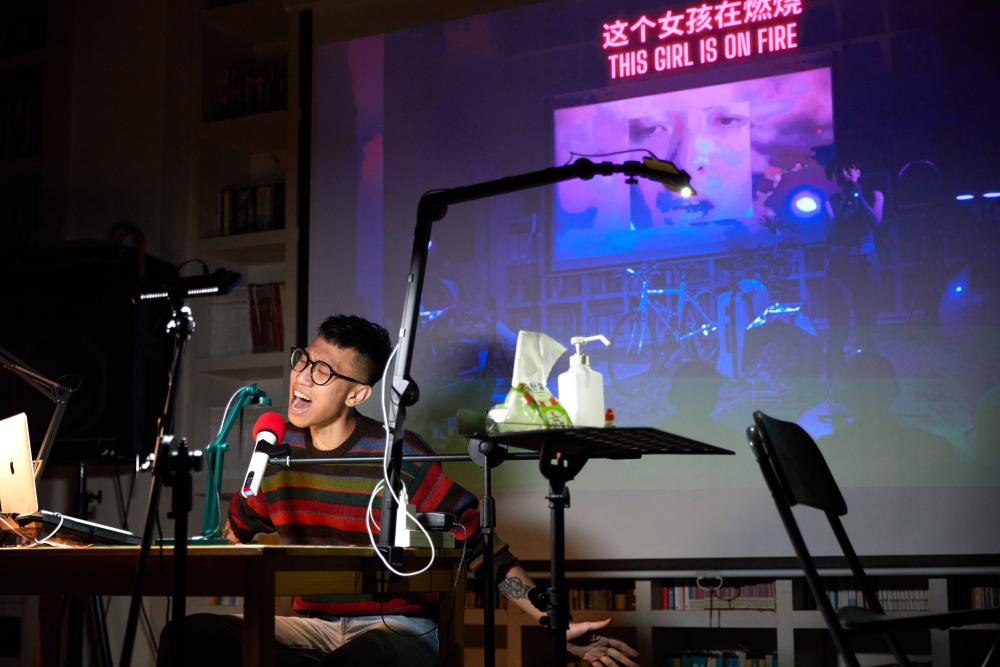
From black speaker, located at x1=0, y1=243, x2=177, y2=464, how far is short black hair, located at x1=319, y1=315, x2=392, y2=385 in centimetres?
115

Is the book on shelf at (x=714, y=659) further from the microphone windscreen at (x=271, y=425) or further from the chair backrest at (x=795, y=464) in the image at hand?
the microphone windscreen at (x=271, y=425)

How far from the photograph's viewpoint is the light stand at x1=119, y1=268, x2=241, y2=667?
1.74 meters

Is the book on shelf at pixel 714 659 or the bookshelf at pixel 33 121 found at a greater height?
the bookshelf at pixel 33 121

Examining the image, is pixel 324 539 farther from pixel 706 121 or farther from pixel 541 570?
pixel 706 121

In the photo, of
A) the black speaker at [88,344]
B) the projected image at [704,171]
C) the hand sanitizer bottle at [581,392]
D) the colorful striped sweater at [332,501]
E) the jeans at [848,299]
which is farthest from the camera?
the black speaker at [88,344]

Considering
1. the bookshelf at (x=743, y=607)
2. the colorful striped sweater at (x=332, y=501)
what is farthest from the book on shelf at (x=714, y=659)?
the colorful striped sweater at (x=332, y=501)

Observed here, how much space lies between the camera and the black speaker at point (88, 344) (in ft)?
12.4

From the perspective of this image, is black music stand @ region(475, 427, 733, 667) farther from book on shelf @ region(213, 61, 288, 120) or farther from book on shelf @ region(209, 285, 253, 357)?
book on shelf @ region(213, 61, 288, 120)

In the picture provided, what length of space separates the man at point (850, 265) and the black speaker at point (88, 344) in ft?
7.81

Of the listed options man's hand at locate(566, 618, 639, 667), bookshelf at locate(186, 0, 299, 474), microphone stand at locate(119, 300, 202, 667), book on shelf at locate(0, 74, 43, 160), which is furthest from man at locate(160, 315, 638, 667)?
book on shelf at locate(0, 74, 43, 160)

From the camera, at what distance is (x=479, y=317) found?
3658mm

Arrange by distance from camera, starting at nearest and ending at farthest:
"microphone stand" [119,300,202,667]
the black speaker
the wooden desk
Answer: "microphone stand" [119,300,202,667], the wooden desk, the black speaker

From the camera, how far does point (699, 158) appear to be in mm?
3389

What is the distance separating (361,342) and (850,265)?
1.53 metres
